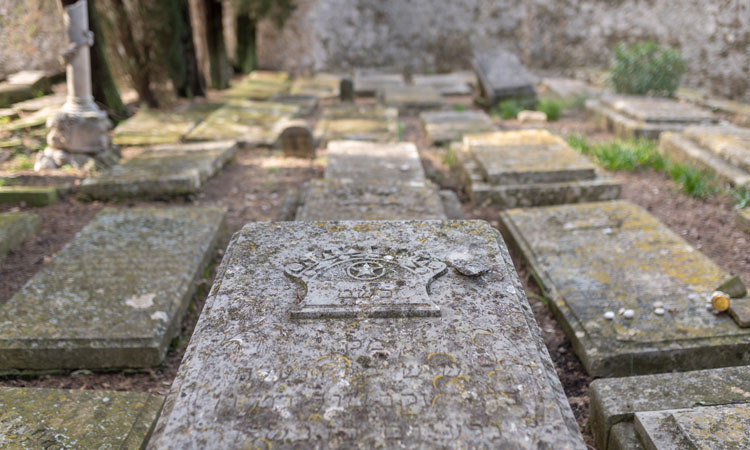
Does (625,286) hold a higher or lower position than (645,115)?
lower

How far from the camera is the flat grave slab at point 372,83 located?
8.74 meters

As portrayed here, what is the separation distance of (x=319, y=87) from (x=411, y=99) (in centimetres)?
213

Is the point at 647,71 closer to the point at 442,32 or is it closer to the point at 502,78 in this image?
the point at 502,78

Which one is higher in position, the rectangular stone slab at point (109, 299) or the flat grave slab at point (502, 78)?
the flat grave slab at point (502, 78)

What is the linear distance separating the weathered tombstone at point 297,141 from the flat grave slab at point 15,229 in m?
2.33

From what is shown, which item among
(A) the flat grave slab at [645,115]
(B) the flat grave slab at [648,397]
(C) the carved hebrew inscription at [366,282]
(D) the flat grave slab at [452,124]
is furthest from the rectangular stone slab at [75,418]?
(A) the flat grave slab at [645,115]

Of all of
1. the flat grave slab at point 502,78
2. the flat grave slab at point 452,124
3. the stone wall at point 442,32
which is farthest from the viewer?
the stone wall at point 442,32

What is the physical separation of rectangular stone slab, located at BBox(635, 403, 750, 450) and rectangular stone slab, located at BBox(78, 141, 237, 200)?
3.43 meters

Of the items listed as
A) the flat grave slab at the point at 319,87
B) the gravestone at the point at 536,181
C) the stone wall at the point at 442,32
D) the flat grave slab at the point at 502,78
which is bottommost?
the gravestone at the point at 536,181

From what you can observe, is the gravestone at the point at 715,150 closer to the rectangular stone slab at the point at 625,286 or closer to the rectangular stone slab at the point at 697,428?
the rectangular stone slab at the point at 625,286

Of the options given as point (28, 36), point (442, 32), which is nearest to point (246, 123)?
point (28, 36)

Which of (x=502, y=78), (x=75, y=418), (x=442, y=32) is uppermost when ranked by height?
(x=442, y=32)

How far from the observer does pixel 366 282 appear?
6.04ft

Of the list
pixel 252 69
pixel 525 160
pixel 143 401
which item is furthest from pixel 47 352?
pixel 252 69
